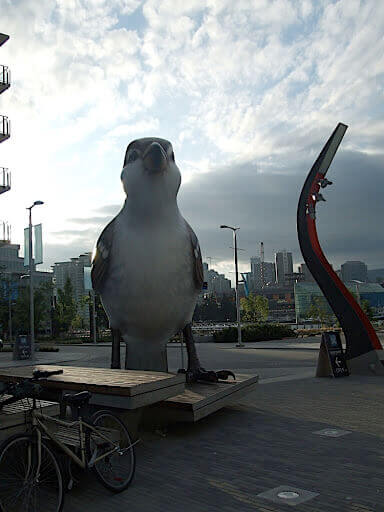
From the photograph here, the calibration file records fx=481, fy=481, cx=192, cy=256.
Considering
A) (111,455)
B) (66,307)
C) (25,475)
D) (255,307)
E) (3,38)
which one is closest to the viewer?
(25,475)

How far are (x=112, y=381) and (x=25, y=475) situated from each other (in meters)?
1.69

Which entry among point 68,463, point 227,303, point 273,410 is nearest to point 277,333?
point 273,410

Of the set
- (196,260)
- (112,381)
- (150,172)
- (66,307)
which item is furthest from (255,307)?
(112,381)

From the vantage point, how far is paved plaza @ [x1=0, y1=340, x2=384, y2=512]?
3789 mm

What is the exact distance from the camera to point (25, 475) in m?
3.40

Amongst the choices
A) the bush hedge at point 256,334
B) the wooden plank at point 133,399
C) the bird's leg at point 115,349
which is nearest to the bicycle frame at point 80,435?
the wooden plank at point 133,399

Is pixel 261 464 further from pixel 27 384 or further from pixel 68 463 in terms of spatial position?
pixel 27 384

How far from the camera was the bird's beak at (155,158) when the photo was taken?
255 inches

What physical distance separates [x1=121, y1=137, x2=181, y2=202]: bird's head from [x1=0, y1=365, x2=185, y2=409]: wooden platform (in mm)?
2478

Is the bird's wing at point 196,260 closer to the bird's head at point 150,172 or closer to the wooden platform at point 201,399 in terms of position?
the bird's head at point 150,172

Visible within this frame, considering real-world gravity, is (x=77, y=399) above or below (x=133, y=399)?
above

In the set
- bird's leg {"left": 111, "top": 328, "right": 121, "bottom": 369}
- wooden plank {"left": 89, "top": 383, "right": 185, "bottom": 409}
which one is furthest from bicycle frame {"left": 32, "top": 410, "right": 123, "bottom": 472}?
bird's leg {"left": 111, "top": 328, "right": 121, "bottom": 369}

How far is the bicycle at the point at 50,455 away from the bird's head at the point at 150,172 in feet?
10.9

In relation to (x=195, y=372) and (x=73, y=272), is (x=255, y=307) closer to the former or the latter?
(x=195, y=372)
